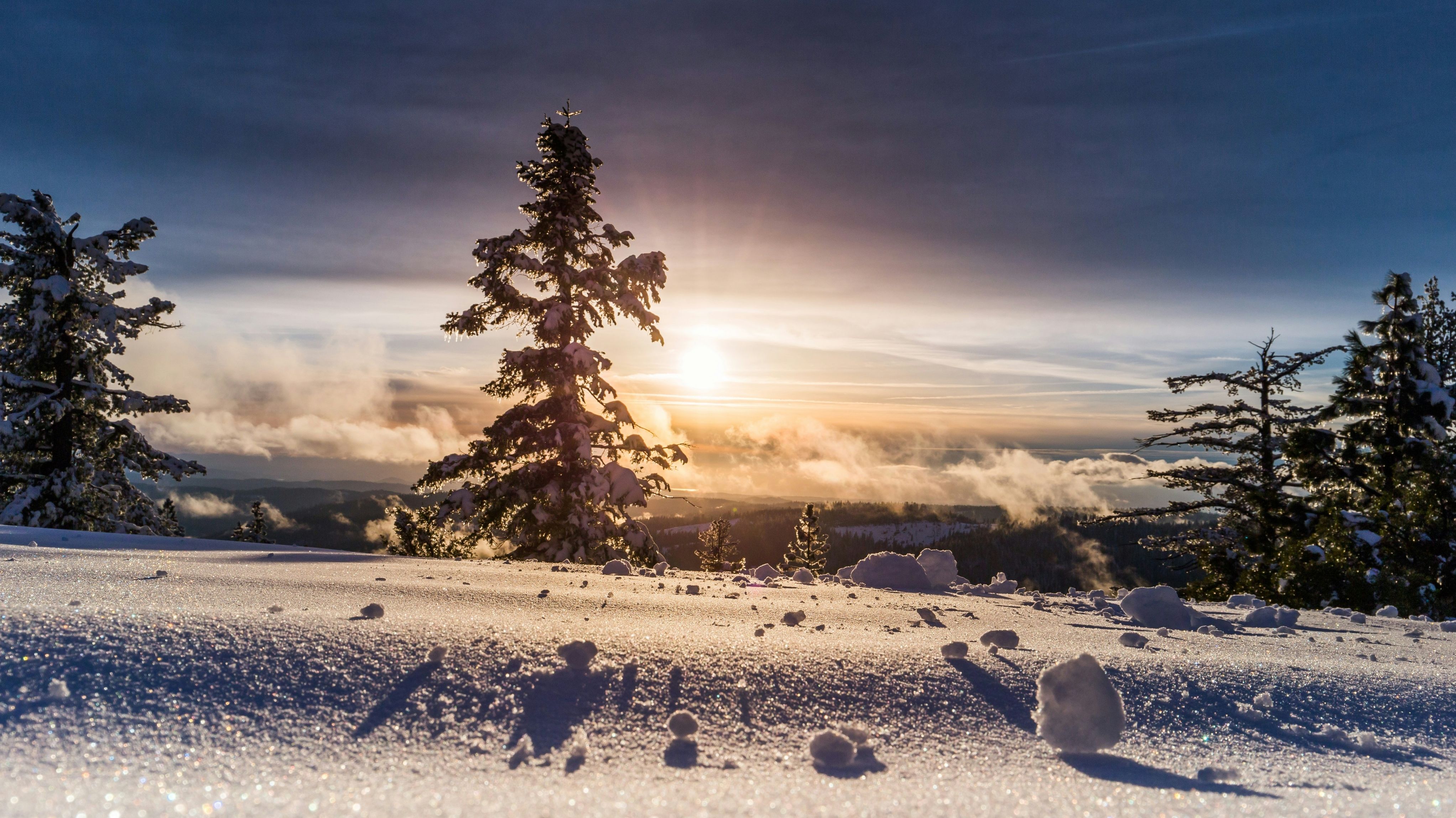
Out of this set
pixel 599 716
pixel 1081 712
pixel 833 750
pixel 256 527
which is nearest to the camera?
pixel 833 750

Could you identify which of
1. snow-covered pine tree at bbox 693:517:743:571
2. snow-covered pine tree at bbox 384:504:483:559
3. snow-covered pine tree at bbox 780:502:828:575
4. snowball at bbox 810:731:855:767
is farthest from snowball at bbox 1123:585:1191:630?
snow-covered pine tree at bbox 693:517:743:571

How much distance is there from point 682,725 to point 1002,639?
1.78 meters

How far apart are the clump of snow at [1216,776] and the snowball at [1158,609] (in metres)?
2.95

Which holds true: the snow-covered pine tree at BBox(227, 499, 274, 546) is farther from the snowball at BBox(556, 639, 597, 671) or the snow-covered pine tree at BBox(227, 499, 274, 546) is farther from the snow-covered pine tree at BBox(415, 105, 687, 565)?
the snowball at BBox(556, 639, 597, 671)

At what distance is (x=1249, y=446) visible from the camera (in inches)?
919

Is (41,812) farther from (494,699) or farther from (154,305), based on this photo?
(154,305)

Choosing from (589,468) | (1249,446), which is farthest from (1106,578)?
(589,468)

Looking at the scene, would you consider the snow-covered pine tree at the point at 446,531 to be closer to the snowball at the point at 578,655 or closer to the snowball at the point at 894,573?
the snowball at the point at 894,573

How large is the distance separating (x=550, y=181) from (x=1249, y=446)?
894 inches

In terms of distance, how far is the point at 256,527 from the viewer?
40.2 metres

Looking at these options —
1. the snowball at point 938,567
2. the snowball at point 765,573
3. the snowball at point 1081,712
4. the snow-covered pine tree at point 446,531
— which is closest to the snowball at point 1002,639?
the snowball at point 1081,712

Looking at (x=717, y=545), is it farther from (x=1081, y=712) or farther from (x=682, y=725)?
(x=682, y=725)

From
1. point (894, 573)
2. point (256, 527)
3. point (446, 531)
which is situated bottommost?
point (256, 527)

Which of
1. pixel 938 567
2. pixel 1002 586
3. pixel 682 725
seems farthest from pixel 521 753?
pixel 1002 586
